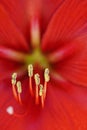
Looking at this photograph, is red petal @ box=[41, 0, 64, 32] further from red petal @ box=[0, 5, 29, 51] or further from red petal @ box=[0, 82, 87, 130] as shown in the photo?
red petal @ box=[0, 82, 87, 130]

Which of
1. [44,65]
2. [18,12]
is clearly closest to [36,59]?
[44,65]

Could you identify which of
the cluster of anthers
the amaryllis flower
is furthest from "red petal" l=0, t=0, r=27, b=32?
the cluster of anthers

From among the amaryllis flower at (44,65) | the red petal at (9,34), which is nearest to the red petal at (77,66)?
the amaryllis flower at (44,65)

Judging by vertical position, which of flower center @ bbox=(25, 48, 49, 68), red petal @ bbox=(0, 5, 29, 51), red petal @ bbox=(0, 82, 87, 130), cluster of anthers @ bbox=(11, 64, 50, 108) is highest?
red petal @ bbox=(0, 5, 29, 51)

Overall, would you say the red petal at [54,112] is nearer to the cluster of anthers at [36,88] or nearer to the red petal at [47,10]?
the cluster of anthers at [36,88]

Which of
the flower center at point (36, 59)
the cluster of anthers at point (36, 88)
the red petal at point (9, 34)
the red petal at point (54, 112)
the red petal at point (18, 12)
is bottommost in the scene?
the red petal at point (54, 112)

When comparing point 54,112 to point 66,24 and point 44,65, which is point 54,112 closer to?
point 44,65

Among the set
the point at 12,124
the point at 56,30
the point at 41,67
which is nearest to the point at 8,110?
the point at 12,124
